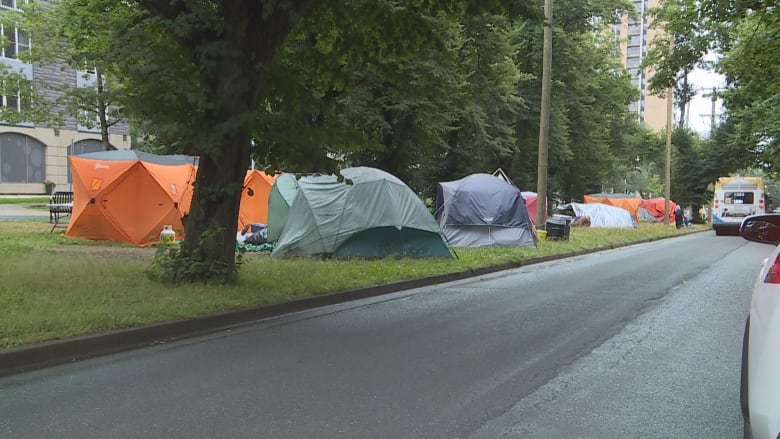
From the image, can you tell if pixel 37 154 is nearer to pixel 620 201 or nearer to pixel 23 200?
pixel 23 200

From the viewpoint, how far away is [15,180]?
39969 millimetres

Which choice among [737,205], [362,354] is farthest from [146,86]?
[737,205]

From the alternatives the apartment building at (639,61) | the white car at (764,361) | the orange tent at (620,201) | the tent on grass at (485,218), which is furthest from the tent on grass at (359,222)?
the apartment building at (639,61)

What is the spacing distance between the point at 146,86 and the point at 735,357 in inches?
318

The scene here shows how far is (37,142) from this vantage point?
134 feet

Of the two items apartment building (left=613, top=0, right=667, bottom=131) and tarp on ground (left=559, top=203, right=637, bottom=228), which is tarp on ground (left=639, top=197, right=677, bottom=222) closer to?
tarp on ground (left=559, top=203, right=637, bottom=228)

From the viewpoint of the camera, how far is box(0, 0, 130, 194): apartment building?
37.7 m

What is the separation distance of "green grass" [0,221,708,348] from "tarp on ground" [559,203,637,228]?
814 inches

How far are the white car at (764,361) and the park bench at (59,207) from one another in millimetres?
18968

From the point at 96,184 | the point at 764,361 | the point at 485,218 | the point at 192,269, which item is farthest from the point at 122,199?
the point at 764,361

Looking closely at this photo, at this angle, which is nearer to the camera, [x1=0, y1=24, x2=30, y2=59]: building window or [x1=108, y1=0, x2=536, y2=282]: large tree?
[x1=108, y1=0, x2=536, y2=282]: large tree

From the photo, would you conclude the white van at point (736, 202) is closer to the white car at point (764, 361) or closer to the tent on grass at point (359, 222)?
the tent on grass at point (359, 222)

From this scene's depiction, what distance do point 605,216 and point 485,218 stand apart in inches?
744

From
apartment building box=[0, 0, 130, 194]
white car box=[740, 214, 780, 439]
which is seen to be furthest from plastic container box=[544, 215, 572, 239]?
apartment building box=[0, 0, 130, 194]
